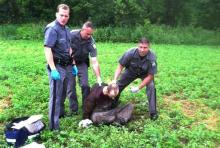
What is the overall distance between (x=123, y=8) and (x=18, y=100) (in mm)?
20653

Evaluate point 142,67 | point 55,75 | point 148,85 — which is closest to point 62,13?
point 55,75

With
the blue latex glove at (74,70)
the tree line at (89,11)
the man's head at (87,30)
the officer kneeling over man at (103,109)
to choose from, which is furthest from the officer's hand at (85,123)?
the tree line at (89,11)

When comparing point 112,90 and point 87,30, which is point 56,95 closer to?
point 112,90

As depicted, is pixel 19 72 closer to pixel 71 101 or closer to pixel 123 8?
pixel 71 101

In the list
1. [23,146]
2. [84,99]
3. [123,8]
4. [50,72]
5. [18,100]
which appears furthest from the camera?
[123,8]

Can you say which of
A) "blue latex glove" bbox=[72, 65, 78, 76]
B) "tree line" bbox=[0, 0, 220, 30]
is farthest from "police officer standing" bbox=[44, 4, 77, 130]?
"tree line" bbox=[0, 0, 220, 30]

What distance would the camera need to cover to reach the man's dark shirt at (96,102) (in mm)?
7907

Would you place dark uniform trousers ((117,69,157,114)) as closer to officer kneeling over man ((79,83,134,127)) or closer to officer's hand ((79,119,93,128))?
officer kneeling over man ((79,83,134,127))

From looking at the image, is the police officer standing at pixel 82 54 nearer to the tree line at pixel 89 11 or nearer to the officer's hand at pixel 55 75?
the officer's hand at pixel 55 75

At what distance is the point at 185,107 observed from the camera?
9.65m

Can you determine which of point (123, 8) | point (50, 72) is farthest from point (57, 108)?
point (123, 8)

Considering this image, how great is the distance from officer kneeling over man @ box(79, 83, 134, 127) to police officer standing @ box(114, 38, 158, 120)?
0.51m

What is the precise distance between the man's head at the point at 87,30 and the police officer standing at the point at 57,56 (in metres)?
0.74

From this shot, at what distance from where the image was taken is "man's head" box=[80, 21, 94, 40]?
8172mm
